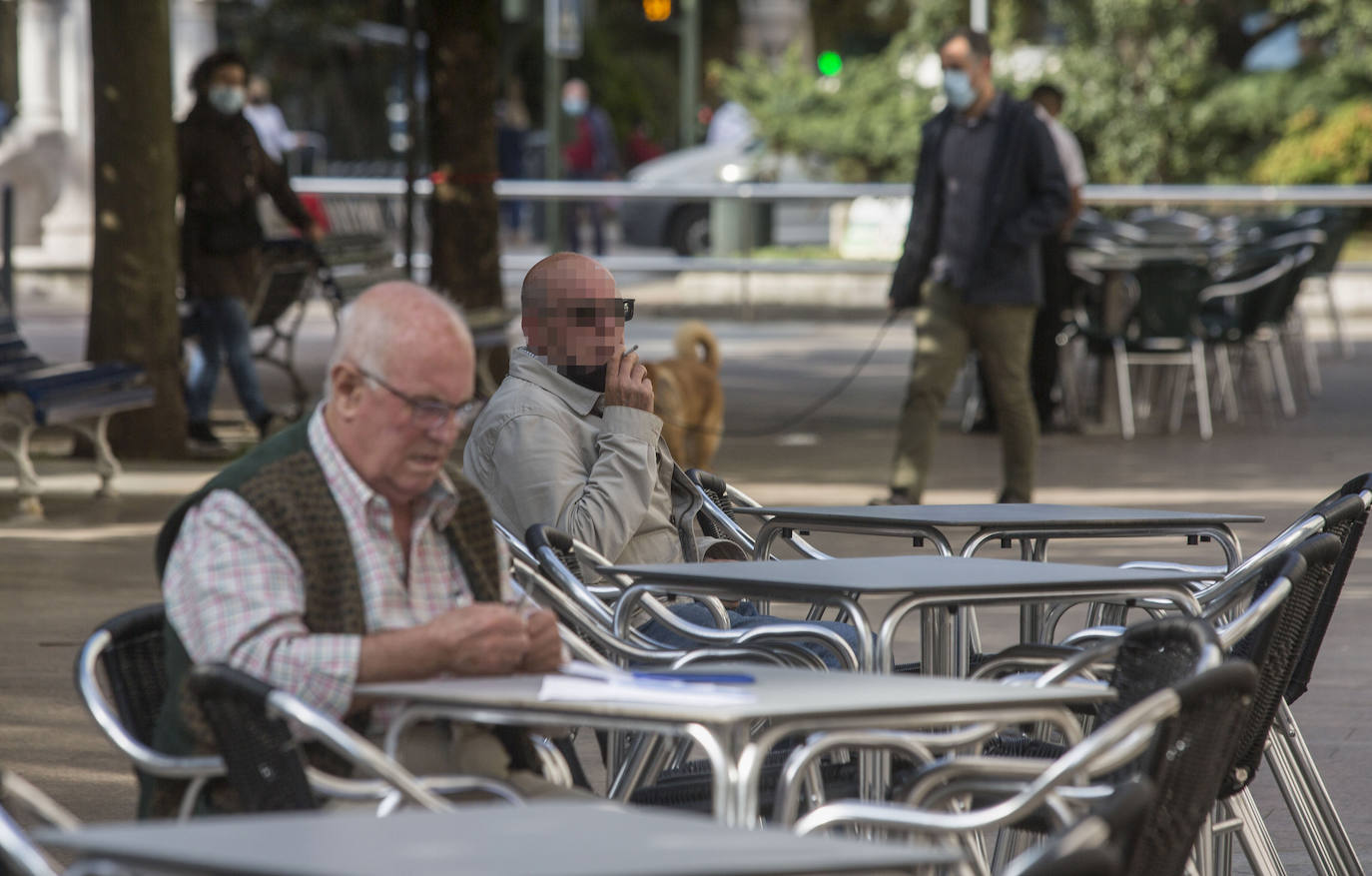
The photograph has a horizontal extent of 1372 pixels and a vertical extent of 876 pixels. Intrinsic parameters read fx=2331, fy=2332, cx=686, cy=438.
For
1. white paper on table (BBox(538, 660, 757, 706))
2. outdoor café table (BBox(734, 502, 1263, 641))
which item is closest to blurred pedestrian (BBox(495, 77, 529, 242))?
outdoor café table (BBox(734, 502, 1263, 641))

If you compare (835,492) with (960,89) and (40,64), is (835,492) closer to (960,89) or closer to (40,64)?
(960,89)

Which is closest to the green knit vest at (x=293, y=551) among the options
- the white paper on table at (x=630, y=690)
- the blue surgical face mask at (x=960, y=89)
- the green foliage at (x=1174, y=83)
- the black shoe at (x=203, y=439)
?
the white paper on table at (x=630, y=690)

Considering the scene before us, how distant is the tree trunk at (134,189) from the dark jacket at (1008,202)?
Answer: 3.80 metres

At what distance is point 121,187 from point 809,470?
3660mm

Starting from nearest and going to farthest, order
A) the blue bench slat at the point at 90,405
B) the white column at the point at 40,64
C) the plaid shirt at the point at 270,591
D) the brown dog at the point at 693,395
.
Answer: the plaid shirt at the point at 270,591, the brown dog at the point at 693,395, the blue bench slat at the point at 90,405, the white column at the point at 40,64

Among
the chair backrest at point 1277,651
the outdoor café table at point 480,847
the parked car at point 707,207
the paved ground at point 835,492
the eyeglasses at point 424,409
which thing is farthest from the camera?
the parked car at point 707,207

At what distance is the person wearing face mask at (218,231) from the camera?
12055 mm

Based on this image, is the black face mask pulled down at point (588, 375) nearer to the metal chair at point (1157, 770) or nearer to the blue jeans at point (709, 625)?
the blue jeans at point (709, 625)

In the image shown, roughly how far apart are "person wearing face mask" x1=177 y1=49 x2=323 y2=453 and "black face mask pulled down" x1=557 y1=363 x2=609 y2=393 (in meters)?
7.21

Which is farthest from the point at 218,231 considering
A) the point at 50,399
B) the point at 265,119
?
the point at 265,119

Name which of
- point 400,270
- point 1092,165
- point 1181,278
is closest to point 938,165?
point 1181,278

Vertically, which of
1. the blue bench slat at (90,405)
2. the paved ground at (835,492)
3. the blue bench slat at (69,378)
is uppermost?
the blue bench slat at (69,378)

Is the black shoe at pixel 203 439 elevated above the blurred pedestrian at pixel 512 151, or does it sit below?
below

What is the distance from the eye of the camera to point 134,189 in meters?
11.4
